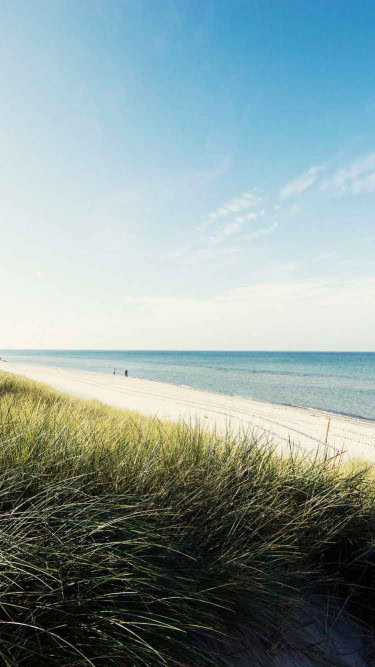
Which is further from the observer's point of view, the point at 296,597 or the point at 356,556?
the point at 356,556

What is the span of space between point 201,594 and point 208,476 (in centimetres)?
94

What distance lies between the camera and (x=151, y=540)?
2.26 m

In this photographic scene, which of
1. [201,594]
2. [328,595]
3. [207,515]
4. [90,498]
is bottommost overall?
[328,595]

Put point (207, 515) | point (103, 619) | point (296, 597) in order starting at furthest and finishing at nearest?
point (207, 515) → point (296, 597) → point (103, 619)

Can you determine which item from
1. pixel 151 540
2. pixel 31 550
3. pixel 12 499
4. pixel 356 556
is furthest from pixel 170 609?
pixel 356 556

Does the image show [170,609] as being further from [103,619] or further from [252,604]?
[252,604]

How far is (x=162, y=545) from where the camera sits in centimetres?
203

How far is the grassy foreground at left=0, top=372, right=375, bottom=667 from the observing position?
5.67 feet

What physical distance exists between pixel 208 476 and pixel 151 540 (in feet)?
2.59

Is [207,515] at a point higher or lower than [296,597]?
higher

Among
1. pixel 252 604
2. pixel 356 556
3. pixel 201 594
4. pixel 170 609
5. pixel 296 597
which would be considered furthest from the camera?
pixel 356 556

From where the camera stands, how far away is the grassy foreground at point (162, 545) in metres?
1.73

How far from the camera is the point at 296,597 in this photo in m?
2.38

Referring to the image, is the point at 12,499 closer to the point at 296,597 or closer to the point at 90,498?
the point at 90,498
